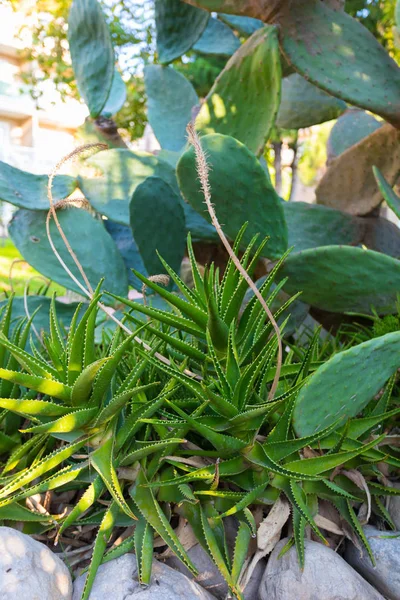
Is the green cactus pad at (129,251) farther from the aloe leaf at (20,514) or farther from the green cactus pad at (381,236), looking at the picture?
the aloe leaf at (20,514)

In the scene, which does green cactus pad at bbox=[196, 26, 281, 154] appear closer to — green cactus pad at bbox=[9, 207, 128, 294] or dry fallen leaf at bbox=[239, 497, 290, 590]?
green cactus pad at bbox=[9, 207, 128, 294]

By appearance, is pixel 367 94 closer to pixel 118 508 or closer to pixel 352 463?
pixel 352 463

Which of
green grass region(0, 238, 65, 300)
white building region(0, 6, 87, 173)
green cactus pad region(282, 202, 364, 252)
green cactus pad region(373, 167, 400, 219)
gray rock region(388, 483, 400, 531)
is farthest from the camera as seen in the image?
white building region(0, 6, 87, 173)

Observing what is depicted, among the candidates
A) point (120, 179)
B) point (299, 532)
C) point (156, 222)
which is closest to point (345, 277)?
point (156, 222)

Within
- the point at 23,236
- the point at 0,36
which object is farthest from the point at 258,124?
the point at 0,36

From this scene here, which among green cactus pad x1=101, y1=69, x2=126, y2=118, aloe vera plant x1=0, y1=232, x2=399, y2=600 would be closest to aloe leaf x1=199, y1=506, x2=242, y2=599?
aloe vera plant x1=0, y1=232, x2=399, y2=600

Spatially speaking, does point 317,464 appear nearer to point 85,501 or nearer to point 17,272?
point 85,501
